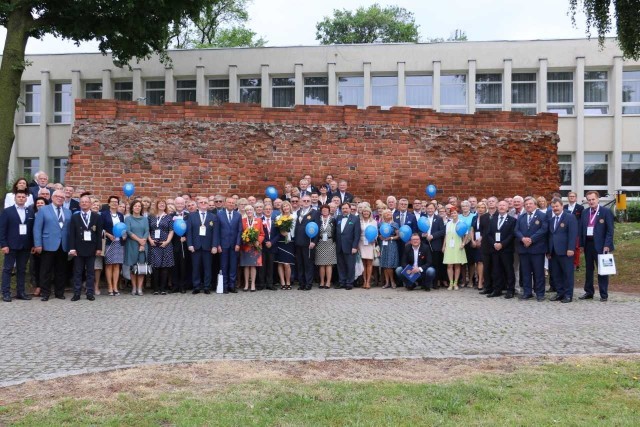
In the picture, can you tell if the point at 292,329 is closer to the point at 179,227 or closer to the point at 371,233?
the point at 179,227

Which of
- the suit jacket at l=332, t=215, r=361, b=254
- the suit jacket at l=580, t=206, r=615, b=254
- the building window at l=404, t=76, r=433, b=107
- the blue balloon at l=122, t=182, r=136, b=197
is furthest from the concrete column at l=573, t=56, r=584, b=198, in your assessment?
the blue balloon at l=122, t=182, r=136, b=197

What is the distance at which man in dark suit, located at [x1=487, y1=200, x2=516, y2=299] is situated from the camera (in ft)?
41.0

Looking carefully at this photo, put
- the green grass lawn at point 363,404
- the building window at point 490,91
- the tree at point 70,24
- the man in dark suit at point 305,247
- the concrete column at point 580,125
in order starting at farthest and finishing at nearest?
Answer: 1. the building window at point 490,91
2. the concrete column at point 580,125
3. the tree at point 70,24
4. the man in dark suit at point 305,247
5. the green grass lawn at point 363,404

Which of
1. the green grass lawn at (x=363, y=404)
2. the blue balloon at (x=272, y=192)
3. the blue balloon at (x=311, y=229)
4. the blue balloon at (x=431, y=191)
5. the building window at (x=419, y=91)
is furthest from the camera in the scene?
the building window at (x=419, y=91)

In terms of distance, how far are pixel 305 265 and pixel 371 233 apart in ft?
5.23

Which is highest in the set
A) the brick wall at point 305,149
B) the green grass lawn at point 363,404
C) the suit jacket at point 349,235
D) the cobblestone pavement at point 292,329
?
the brick wall at point 305,149

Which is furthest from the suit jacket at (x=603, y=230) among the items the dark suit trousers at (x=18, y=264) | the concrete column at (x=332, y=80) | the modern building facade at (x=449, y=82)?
the concrete column at (x=332, y=80)

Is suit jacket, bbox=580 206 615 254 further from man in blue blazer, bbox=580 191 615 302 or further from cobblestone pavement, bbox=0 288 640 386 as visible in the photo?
cobblestone pavement, bbox=0 288 640 386

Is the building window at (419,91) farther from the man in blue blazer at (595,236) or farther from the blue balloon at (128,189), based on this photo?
the man in blue blazer at (595,236)

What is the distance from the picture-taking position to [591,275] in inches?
479

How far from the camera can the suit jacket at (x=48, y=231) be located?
11703mm

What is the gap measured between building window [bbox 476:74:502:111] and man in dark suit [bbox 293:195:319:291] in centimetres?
2215

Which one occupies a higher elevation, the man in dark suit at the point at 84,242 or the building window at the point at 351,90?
the building window at the point at 351,90

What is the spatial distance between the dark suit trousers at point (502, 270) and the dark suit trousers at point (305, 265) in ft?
12.6
